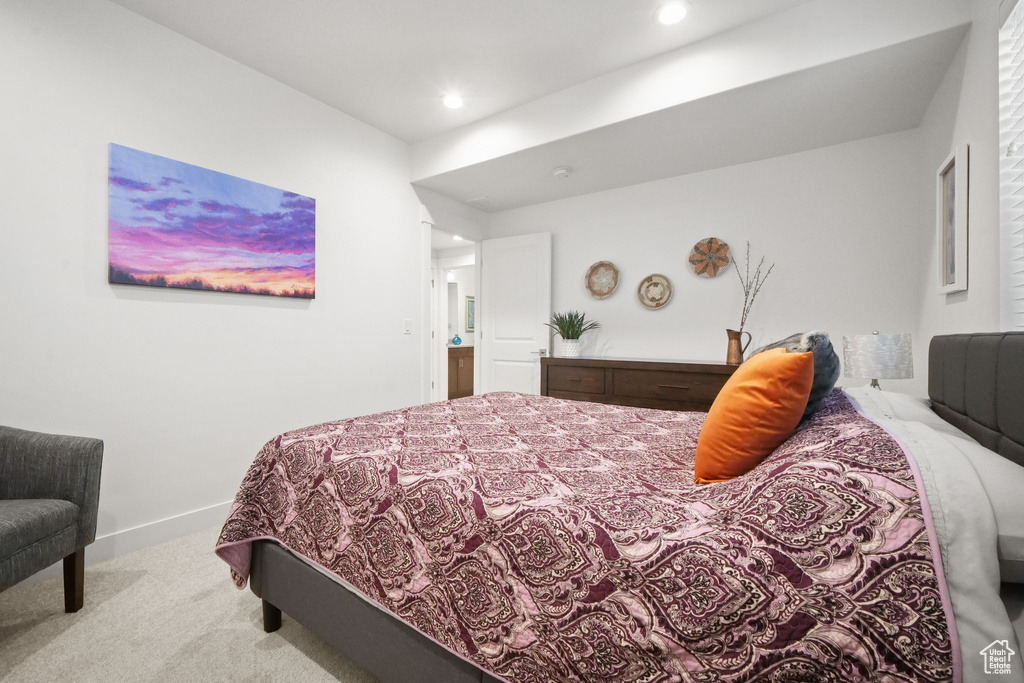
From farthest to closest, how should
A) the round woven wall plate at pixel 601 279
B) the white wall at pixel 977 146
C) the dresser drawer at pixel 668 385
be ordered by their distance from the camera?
the round woven wall plate at pixel 601 279 → the dresser drawer at pixel 668 385 → the white wall at pixel 977 146

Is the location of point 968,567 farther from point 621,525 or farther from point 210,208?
point 210,208

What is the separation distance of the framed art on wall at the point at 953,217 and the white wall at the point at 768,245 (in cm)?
65

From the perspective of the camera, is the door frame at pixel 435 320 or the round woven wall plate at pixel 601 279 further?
the round woven wall plate at pixel 601 279

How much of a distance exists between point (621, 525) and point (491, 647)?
425mm

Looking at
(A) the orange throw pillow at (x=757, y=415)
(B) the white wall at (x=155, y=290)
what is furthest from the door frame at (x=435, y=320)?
(A) the orange throw pillow at (x=757, y=415)

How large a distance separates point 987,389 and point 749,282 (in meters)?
2.44

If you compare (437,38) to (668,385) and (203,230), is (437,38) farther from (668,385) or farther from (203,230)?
(668,385)

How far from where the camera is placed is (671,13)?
2.16 metres

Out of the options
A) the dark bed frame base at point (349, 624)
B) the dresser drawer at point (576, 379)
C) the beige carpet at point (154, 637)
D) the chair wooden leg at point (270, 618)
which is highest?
the dresser drawer at point (576, 379)

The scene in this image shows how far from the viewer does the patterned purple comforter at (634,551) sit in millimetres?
671

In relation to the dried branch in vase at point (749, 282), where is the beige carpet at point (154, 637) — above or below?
below

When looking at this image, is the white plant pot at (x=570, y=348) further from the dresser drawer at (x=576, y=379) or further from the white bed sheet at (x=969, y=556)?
the white bed sheet at (x=969, y=556)

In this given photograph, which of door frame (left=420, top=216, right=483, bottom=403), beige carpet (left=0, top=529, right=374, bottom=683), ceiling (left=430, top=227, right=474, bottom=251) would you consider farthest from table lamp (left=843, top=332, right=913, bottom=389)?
ceiling (left=430, top=227, right=474, bottom=251)

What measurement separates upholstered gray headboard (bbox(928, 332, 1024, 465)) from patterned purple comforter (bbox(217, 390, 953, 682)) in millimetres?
308
